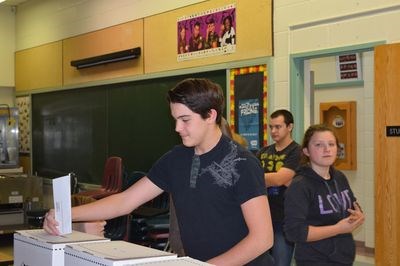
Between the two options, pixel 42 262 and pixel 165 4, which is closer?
pixel 42 262

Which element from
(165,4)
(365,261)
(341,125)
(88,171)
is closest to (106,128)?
(88,171)

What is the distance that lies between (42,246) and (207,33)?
4.19 meters

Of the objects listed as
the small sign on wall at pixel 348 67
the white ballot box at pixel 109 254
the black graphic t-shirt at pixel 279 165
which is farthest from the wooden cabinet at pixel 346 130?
the white ballot box at pixel 109 254

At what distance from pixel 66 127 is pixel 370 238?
4.50m

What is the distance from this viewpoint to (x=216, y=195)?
203cm

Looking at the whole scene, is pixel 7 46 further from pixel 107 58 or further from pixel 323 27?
pixel 323 27

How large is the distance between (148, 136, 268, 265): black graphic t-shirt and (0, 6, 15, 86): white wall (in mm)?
8238

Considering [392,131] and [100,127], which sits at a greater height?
[100,127]

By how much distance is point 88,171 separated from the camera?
25.7ft

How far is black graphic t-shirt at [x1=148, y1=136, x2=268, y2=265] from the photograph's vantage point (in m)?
1.99

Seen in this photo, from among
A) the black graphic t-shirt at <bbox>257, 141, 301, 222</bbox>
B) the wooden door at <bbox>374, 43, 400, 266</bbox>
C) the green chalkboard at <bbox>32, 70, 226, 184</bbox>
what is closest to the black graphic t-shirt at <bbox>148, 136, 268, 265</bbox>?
the black graphic t-shirt at <bbox>257, 141, 301, 222</bbox>

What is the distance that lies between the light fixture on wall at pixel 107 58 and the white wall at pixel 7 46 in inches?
82.3

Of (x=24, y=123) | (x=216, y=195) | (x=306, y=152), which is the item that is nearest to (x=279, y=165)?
(x=306, y=152)

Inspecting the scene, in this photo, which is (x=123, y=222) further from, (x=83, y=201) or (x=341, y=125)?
(x=341, y=125)
